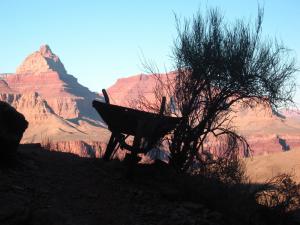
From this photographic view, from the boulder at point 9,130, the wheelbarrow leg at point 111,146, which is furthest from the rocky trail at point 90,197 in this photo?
the wheelbarrow leg at point 111,146

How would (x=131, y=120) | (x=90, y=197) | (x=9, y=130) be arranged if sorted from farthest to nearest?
(x=131, y=120) → (x=9, y=130) → (x=90, y=197)

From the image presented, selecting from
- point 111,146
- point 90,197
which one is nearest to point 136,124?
point 111,146

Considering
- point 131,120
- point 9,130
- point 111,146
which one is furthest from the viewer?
point 111,146

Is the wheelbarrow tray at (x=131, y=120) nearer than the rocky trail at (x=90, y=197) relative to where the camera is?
No

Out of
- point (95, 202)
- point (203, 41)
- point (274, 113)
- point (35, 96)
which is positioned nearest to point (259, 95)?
point (274, 113)

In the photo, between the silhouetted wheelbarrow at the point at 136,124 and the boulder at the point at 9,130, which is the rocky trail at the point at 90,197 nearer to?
the boulder at the point at 9,130

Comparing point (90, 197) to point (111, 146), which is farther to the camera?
point (111, 146)

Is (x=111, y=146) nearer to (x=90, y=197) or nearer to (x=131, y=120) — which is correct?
(x=131, y=120)

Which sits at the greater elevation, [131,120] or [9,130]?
[131,120]

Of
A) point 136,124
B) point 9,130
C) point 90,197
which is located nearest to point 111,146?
point 136,124

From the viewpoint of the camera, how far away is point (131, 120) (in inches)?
353

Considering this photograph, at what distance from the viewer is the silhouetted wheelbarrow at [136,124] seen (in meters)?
8.45

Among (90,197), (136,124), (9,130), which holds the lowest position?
(90,197)

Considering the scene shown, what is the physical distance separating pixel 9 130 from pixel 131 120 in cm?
235
